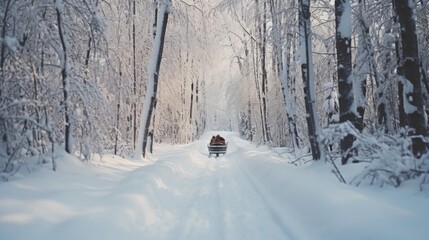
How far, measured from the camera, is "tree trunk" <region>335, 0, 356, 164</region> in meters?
8.60

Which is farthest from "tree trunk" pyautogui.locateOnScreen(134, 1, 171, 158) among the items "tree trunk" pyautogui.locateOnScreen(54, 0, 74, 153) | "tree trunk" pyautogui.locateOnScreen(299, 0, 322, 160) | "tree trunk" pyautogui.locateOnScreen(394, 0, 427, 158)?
"tree trunk" pyautogui.locateOnScreen(394, 0, 427, 158)

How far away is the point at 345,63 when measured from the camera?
870 centimetres

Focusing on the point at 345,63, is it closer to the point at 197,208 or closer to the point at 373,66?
the point at 373,66

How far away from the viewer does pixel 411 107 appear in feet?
21.0

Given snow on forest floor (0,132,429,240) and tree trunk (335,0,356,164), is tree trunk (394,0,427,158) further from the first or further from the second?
tree trunk (335,0,356,164)

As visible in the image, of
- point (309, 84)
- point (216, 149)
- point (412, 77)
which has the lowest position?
point (216, 149)

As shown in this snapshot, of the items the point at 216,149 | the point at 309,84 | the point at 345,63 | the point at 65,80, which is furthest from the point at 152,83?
the point at 216,149

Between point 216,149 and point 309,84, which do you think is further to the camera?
point 216,149

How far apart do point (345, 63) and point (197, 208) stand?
490 centimetres

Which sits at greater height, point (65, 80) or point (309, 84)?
point (309, 84)

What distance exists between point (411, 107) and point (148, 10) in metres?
12.2

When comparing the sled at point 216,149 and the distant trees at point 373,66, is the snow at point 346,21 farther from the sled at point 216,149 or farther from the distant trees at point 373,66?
the sled at point 216,149

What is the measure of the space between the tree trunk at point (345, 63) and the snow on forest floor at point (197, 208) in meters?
1.32

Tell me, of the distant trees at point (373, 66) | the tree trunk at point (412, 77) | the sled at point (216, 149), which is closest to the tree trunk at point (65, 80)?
the distant trees at point (373, 66)
